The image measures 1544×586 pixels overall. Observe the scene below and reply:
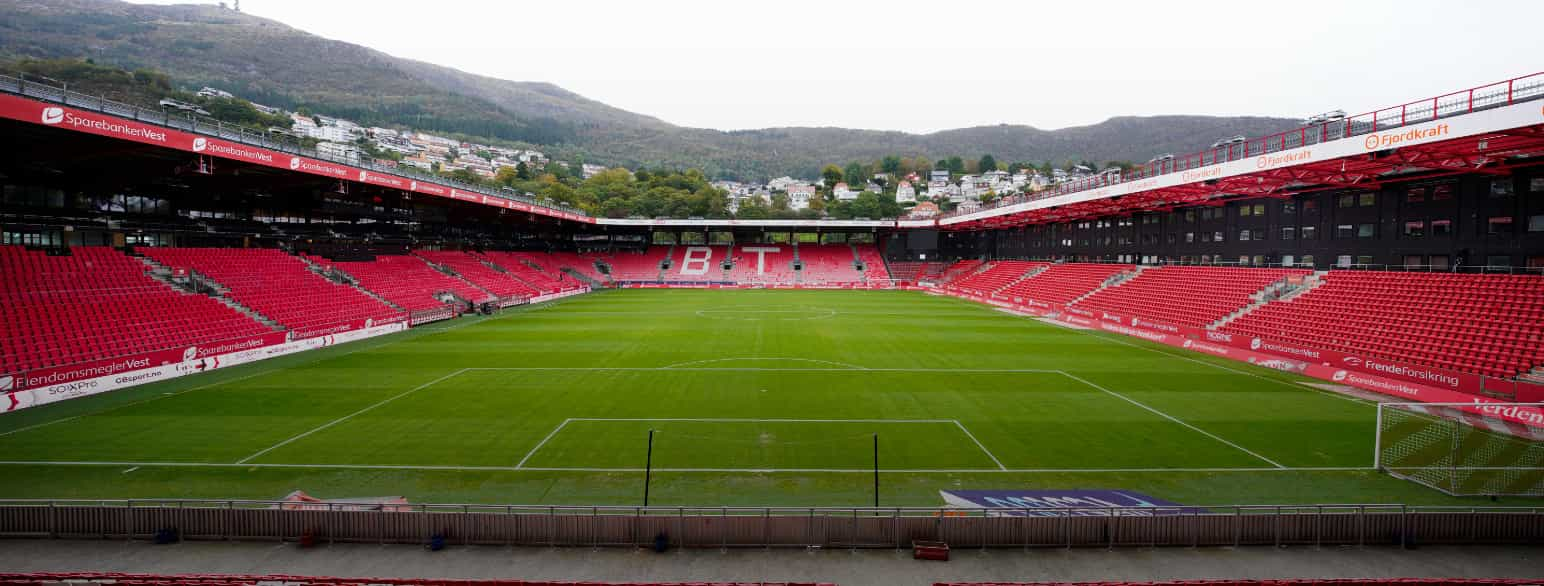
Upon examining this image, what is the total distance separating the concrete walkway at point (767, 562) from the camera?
8.02 metres

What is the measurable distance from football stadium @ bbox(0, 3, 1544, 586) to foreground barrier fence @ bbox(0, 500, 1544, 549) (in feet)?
0.13

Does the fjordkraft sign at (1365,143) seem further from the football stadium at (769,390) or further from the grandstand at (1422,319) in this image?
the grandstand at (1422,319)

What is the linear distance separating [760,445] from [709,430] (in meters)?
1.62

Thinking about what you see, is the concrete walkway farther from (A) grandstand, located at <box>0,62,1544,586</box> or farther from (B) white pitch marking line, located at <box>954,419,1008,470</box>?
(B) white pitch marking line, located at <box>954,419,1008,470</box>

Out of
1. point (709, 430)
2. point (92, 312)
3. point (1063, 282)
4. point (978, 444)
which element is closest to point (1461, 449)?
point (978, 444)

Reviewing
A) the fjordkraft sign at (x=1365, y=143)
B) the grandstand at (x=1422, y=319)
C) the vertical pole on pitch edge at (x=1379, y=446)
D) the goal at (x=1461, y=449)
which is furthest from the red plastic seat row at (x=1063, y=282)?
the vertical pole on pitch edge at (x=1379, y=446)

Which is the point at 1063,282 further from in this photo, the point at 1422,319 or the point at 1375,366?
the point at 1375,366

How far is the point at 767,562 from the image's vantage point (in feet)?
27.4

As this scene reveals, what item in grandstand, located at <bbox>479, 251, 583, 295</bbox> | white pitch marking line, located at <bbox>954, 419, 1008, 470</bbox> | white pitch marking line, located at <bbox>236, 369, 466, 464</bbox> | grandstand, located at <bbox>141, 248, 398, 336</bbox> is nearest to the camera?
white pitch marking line, located at <bbox>954, 419, 1008, 470</bbox>

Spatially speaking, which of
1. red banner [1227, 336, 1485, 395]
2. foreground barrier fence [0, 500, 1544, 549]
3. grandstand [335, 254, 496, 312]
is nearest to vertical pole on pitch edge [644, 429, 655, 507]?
foreground barrier fence [0, 500, 1544, 549]

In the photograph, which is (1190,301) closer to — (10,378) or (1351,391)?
(1351,391)

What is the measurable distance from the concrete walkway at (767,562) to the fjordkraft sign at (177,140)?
13749 mm

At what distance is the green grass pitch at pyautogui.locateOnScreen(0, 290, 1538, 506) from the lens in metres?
11.2

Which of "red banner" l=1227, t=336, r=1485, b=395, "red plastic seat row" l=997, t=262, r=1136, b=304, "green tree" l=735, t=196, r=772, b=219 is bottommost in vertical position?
"red banner" l=1227, t=336, r=1485, b=395
